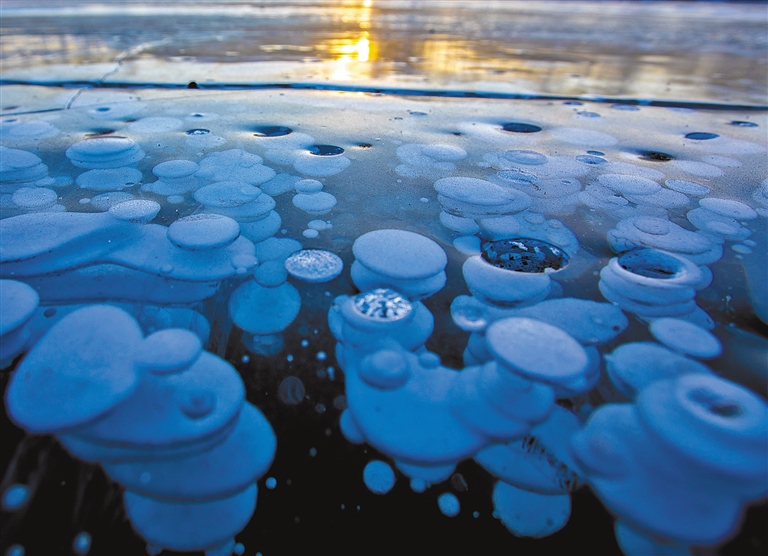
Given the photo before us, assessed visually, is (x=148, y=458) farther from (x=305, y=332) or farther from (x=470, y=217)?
(x=470, y=217)

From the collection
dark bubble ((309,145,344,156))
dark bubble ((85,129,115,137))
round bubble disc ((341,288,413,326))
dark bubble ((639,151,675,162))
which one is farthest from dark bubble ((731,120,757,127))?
dark bubble ((85,129,115,137))

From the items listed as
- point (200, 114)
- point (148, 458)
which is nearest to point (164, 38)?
point (200, 114)

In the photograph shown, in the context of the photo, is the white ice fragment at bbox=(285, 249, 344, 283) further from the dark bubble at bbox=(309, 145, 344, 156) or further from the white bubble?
the dark bubble at bbox=(309, 145, 344, 156)

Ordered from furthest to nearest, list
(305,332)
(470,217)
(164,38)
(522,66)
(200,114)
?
(164,38) → (522,66) → (200,114) → (470,217) → (305,332)

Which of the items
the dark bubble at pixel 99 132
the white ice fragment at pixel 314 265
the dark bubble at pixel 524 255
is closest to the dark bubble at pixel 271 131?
the dark bubble at pixel 99 132

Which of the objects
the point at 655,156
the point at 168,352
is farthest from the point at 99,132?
the point at 655,156

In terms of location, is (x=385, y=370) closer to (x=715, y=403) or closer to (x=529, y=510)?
(x=529, y=510)
